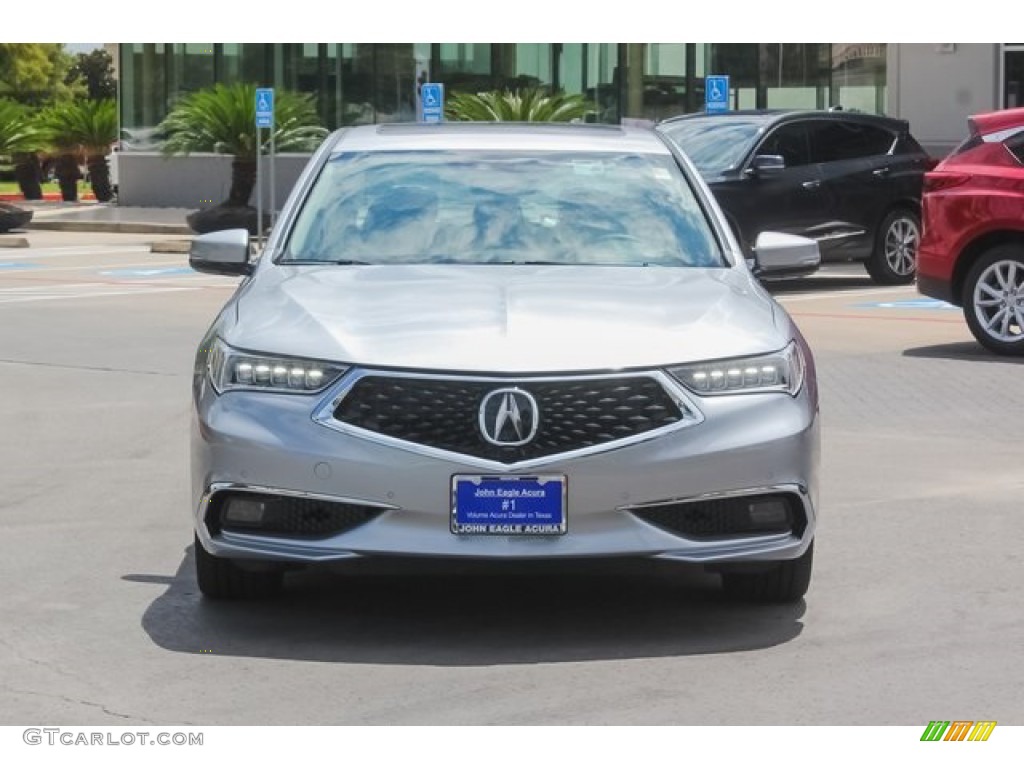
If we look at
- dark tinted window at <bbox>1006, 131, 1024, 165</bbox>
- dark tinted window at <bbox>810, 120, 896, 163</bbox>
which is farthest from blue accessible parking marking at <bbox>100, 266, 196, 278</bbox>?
dark tinted window at <bbox>1006, 131, 1024, 165</bbox>

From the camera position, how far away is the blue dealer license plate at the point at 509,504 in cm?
638

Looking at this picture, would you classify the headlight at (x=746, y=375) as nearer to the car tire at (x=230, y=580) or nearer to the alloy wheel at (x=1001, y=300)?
the car tire at (x=230, y=580)

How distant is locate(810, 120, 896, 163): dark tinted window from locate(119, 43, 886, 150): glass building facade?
1639 cm

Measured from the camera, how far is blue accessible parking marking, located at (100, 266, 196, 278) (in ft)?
84.3

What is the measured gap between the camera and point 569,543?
21.2ft

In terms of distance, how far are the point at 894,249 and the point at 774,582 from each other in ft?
A: 53.4

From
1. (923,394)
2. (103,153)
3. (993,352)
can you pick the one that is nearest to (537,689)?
(923,394)

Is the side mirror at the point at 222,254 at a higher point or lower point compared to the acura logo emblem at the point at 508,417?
higher

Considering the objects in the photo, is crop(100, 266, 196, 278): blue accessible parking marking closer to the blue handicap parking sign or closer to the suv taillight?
the blue handicap parking sign

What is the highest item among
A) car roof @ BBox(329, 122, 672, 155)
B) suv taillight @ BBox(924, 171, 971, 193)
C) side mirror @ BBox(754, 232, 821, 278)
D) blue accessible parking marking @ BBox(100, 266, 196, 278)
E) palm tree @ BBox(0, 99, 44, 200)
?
car roof @ BBox(329, 122, 672, 155)

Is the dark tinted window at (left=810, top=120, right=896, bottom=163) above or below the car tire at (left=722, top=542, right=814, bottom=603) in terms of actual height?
above

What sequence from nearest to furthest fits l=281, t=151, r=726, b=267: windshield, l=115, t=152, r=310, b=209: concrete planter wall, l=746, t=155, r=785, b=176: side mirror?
l=281, t=151, r=726, b=267: windshield < l=746, t=155, r=785, b=176: side mirror < l=115, t=152, r=310, b=209: concrete planter wall

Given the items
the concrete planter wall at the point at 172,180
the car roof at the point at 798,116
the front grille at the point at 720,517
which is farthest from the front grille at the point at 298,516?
the concrete planter wall at the point at 172,180

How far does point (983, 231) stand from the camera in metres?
15.0
